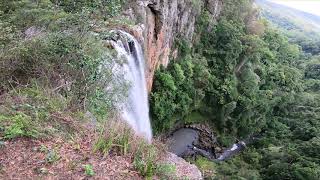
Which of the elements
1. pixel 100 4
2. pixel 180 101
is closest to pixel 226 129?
pixel 180 101

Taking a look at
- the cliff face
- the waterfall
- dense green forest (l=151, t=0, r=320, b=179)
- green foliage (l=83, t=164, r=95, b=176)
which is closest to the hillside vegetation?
green foliage (l=83, t=164, r=95, b=176)

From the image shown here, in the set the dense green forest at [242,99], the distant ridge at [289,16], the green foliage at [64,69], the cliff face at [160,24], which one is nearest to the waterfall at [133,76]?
the cliff face at [160,24]

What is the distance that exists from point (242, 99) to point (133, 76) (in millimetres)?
16272

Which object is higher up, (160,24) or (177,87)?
(160,24)

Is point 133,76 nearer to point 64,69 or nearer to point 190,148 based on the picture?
point 64,69

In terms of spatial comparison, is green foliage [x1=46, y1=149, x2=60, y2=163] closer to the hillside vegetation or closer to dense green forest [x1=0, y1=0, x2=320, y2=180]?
the hillside vegetation

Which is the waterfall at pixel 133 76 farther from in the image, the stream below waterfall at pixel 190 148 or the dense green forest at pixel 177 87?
the stream below waterfall at pixel 190 148

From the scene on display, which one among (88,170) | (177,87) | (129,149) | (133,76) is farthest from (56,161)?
(177,87)

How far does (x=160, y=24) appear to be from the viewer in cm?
2362

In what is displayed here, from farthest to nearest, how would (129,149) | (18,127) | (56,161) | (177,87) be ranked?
(177,87) → (129,149) → (18,127) → (56,161)

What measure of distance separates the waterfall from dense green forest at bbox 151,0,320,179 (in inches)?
241

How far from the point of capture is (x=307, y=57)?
60.5m

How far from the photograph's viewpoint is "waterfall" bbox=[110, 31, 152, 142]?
51.0 ft

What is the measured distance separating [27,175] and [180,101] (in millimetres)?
21914
